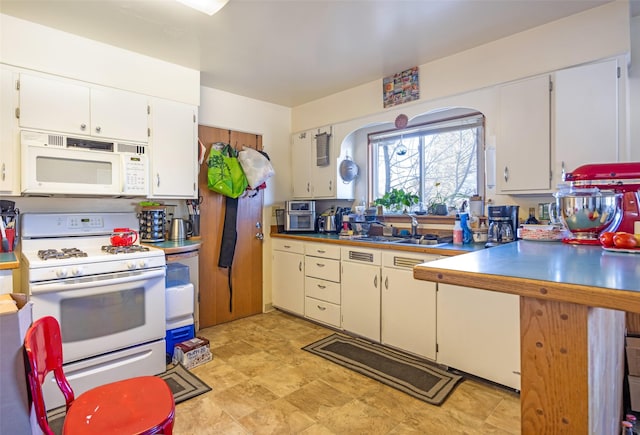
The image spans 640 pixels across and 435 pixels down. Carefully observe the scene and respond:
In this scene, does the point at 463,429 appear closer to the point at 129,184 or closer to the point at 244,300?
the point at 244,300

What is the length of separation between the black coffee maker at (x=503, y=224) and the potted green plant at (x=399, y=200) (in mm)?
822

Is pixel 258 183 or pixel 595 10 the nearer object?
pixel 595 10

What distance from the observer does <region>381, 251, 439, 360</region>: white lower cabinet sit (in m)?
2.50

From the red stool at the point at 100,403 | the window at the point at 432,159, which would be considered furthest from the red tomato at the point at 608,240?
the red stool at the point at 100,403

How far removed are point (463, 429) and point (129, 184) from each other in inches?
109

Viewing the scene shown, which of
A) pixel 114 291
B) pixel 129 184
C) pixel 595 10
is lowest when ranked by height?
pixel 114 291

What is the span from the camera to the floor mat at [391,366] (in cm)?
220

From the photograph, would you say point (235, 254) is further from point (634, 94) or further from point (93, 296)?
point (634, 94)

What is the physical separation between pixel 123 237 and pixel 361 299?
6.54 ft

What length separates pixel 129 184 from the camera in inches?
103

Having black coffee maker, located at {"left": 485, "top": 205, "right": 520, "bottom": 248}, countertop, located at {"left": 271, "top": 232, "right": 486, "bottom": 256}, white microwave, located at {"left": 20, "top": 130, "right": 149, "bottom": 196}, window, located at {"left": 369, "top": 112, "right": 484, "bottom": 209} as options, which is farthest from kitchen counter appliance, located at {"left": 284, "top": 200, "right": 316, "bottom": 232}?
black coffee maker, located at {"left": 485, "top": 205, "right": 520, "bottom": 248}

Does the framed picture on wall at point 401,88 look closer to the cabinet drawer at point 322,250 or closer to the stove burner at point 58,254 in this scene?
the cabinet drawer at point 322,250

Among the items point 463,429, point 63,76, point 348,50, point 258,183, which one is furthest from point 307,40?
point 463,429

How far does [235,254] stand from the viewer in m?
3.66
